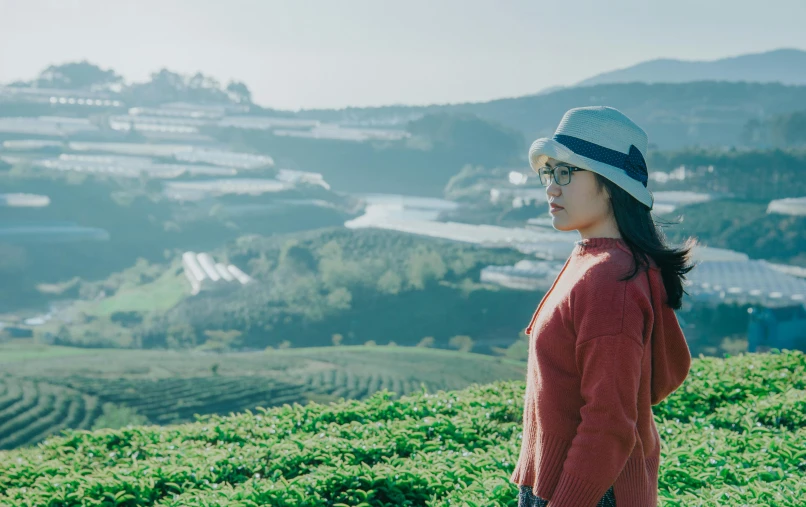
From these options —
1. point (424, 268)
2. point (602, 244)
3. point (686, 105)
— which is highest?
point (686, 105)

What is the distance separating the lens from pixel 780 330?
11031 mm

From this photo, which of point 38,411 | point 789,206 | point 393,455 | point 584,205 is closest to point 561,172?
point 584,205

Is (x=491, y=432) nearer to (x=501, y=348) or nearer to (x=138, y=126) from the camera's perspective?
(x=501, y=348)

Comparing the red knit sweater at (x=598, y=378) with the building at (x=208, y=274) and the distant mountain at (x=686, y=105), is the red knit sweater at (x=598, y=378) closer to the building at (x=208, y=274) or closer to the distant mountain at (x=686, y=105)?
the building at (x=208, y=274)

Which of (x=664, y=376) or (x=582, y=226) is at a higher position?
(x=582, y=226)

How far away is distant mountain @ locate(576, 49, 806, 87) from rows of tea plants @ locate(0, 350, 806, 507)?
14870 millimetres

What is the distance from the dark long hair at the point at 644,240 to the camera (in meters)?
1.60

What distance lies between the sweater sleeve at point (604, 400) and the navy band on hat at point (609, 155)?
0.84 feet

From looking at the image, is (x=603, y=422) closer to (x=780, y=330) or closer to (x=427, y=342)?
(x=780, y=330)

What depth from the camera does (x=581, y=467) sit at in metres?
1.46

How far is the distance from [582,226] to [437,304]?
41.3 ft

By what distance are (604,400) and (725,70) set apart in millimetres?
18669

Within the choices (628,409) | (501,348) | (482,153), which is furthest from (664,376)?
(482,153)

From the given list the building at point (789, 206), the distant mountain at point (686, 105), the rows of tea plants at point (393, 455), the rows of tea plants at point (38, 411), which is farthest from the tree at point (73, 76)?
the rows of tea plants at point (393, 455)
